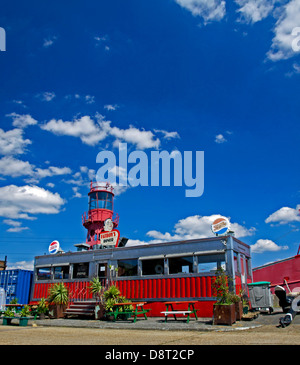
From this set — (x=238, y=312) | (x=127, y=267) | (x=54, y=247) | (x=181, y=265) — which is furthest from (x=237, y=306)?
(x=54, y=247)

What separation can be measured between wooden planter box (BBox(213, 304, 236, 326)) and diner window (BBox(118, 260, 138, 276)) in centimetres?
866

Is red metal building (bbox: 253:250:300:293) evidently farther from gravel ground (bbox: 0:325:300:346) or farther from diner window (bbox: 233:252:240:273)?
gravel ground (bbox: 0:325:300:346)

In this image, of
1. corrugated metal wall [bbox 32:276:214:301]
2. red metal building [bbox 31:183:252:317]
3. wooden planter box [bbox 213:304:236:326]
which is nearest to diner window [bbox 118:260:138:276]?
red metal building [bbox 31:183:252:317]

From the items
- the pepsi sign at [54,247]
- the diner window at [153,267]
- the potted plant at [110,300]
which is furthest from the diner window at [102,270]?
the potted plant at [110,300]

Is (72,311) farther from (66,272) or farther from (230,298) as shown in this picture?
(230,298)

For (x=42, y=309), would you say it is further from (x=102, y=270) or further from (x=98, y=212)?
(x=98, y=212)

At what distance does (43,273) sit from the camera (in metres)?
26.1

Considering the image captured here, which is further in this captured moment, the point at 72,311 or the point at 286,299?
the point at 72,311

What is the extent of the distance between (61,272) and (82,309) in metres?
6.59

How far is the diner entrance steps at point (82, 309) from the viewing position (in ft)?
61.7

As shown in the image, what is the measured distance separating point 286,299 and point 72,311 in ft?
38.9

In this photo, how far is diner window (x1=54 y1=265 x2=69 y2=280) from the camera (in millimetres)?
24703
